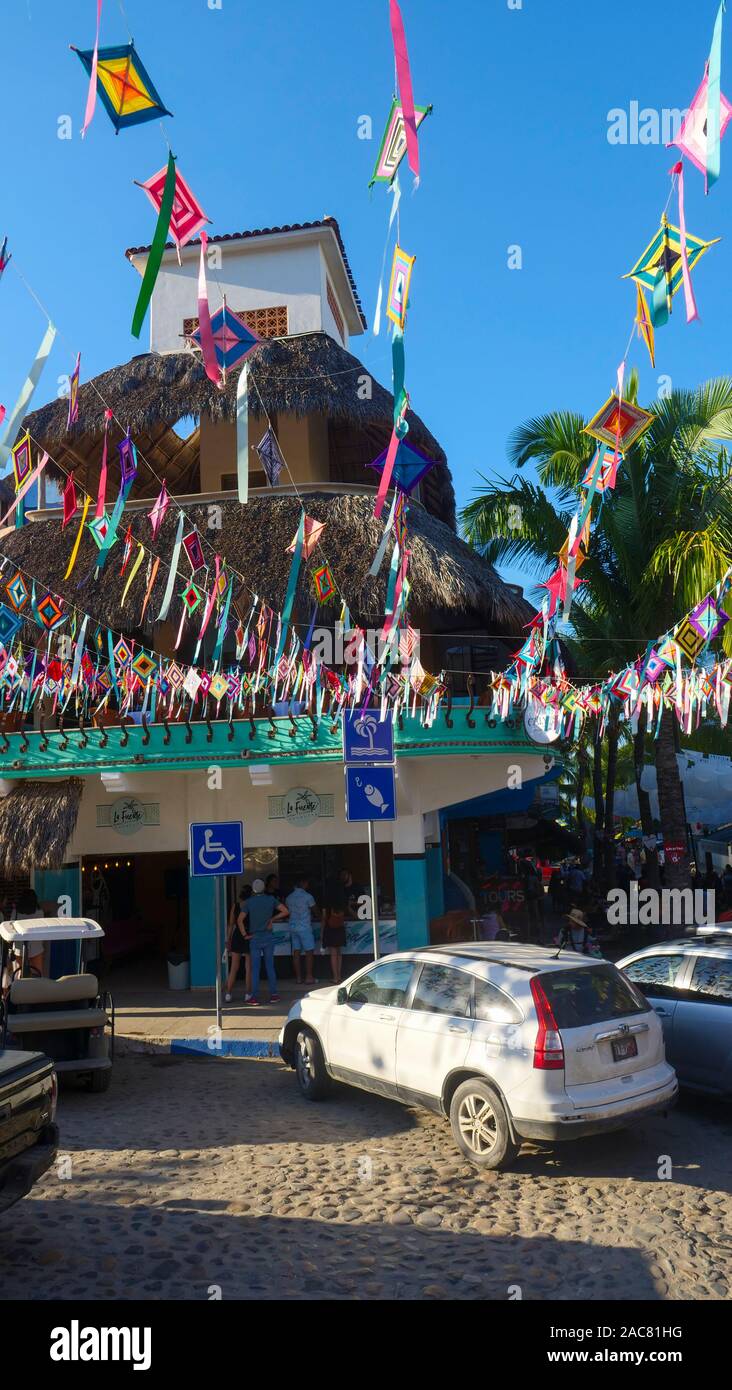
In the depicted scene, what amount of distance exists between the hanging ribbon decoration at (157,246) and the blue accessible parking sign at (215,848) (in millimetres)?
6406

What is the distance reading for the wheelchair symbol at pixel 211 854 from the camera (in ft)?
36.7

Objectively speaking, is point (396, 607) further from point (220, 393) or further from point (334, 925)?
point (220, 393)

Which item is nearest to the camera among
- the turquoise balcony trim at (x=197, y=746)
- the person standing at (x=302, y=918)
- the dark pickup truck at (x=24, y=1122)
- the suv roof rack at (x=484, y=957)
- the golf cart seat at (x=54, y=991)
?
the dark pickup truck at (x=24, y=1122)

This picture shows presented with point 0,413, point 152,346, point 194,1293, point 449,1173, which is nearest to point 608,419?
point 0,413

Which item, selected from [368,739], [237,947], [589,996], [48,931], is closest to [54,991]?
[48,931]

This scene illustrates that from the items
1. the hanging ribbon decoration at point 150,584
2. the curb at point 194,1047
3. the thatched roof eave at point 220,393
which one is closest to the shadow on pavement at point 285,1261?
the curb at point 194,1047

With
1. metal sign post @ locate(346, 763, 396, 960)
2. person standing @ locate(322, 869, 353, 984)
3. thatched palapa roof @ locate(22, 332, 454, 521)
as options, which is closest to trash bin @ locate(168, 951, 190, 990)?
person standing @ locate(322, 869, 353, 984)

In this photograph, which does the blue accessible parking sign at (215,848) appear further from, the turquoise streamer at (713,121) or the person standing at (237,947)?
the turquoise streamer at (713,121)

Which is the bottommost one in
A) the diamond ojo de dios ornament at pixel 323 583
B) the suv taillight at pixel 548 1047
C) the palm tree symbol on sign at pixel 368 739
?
the suv taillight at pixel 548 1047

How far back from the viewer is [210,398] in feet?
57.9
